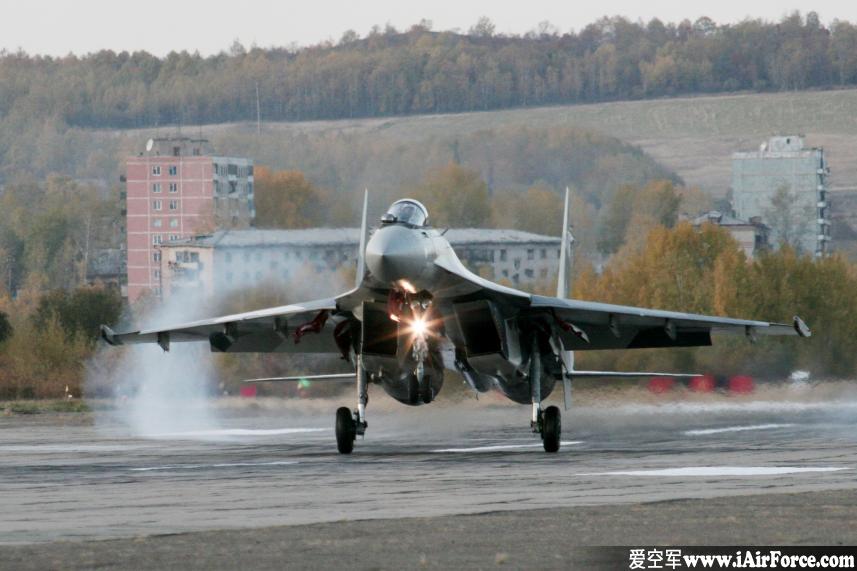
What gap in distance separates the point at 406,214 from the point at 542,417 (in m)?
4.68

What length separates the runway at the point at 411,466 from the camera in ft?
58.1

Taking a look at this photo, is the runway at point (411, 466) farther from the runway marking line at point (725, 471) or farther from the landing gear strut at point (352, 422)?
the landing gear strut at point (352, 422)

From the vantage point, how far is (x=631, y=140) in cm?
19700

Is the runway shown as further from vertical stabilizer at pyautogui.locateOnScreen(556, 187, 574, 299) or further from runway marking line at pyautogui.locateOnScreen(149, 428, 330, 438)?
vertical stabilizer at pyautogui.locateOnScreen(556, 187, 574, 299)

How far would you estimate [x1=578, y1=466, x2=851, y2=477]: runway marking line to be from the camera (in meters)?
22.3

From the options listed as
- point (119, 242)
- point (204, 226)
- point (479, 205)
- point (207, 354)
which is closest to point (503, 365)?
point (207, 354)

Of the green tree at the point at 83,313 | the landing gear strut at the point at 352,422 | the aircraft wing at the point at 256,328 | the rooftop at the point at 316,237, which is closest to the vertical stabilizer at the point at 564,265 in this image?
the aircraft wing at the point at 256,328

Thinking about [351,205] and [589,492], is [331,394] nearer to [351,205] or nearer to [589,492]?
[589,492]

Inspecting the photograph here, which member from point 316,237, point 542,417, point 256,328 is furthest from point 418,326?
point 316,237

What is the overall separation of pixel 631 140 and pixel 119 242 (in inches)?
2438

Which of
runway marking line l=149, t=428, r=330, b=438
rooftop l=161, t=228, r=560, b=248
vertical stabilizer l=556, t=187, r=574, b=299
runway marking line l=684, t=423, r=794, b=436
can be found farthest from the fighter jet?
rooftop l=161, t=228, r=560, b=248

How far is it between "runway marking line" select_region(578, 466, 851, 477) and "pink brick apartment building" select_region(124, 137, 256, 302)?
118659 millimetres

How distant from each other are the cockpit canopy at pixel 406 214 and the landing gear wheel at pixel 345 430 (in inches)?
161

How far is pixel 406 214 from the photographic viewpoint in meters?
25.8
